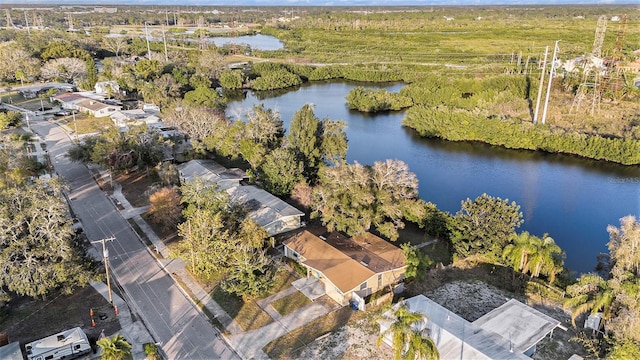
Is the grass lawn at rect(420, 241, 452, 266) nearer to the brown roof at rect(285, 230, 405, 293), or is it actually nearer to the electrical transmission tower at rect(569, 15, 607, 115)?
the brown roof at rect(285, 230, 405, 293)

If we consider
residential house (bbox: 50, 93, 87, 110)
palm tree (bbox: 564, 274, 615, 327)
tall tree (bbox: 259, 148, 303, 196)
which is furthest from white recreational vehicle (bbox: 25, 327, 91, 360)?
residential house (bbox: 50, 93, 87, 110)

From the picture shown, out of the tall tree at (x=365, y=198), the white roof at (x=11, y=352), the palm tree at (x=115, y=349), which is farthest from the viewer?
the tall tree at (x=365, y=198)

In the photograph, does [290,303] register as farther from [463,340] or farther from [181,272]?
[463,340]

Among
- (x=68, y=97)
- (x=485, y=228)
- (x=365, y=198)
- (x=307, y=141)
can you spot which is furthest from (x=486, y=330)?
(x=68, y=97)

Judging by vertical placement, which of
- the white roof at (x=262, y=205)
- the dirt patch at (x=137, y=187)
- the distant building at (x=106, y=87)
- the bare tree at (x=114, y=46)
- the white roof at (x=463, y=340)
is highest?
the bare tree at (x=114, y=46)

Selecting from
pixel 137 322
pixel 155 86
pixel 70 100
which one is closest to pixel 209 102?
pixel 155 86

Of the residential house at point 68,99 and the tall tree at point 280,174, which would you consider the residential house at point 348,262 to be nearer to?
the tall tree at point 280,174

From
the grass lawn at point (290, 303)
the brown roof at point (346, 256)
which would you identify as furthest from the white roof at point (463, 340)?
the grass lawn at point (290, 303)
